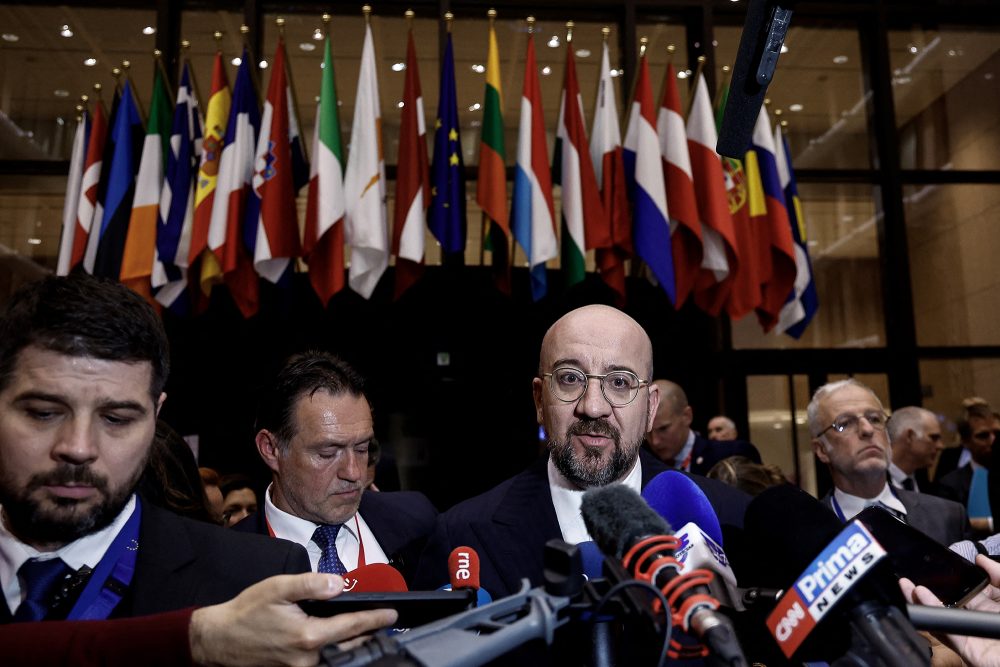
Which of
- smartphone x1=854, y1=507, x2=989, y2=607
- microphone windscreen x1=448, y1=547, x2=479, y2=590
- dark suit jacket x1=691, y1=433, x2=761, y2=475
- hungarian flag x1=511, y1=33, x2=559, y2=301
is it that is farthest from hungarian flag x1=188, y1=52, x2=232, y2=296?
smartphone x1=854, y1=507, x2=989, y2=607

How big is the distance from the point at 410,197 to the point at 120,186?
210cm

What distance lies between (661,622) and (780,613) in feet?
0.48

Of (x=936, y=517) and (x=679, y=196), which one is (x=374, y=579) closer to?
(x=936, y=517)

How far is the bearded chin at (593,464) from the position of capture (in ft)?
7.38

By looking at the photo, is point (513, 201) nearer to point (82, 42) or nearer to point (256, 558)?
point (82, 42)

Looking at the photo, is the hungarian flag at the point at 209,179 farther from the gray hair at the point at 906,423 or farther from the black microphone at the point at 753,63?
the black microphone at the point at 753,63

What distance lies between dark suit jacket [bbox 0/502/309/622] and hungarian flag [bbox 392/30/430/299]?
4.48 metres

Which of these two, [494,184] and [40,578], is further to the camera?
[494,184]

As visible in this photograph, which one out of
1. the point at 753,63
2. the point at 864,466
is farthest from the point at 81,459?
the point at 864,466

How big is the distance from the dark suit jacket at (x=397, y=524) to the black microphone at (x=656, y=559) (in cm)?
189

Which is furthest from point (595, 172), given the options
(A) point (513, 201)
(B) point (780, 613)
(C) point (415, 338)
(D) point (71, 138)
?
(B) point (780, 613)

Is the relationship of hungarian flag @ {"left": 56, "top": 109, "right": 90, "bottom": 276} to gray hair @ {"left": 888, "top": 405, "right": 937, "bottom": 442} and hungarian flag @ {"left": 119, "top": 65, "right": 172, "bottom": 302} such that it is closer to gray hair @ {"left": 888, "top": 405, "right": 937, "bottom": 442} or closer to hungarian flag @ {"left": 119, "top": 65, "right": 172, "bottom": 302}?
hungarian flag @ {"left": 119, "top": 65, "right": 172, "bottom": 302}

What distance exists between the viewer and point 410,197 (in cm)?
642

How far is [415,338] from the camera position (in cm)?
738
